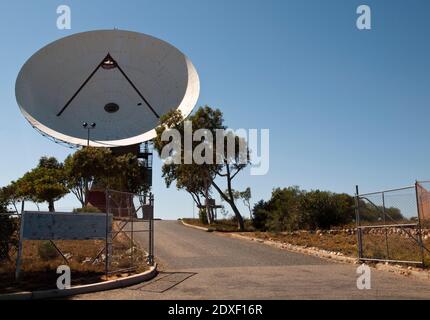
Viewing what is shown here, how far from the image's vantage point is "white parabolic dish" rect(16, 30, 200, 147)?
50.2 m

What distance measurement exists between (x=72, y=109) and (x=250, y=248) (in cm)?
3422

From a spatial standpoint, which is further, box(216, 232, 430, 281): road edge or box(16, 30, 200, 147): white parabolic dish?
box(16, 30, 200, 147): white parabolic dish

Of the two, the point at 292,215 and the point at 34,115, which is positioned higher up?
the point at 34,115

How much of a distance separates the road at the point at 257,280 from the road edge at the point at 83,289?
0.35 meters

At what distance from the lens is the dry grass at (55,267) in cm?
1194

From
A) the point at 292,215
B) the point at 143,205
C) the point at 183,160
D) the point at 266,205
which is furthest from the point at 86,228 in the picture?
the point at 266,205

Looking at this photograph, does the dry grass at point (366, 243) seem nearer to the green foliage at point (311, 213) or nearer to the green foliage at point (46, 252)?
the green foliage at point (311, 213)

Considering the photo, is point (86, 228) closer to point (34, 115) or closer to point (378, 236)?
point (378, 236)

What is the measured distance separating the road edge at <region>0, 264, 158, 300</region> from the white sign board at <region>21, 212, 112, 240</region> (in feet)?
5.78

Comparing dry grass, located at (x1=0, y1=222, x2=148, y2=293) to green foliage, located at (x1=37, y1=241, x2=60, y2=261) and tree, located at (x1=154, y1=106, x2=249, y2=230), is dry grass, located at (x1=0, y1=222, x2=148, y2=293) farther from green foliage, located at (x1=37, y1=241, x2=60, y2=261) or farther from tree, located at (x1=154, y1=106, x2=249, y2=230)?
tree, located at (x1=154, y1=106, x2=249, y2=230)

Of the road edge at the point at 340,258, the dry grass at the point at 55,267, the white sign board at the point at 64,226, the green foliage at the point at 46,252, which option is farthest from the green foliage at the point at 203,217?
the white sign board at the point at 64,226

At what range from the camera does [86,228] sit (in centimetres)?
1395

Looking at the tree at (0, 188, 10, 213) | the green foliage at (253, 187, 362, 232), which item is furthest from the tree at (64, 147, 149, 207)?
the tree at (0, 188, 10, 213)

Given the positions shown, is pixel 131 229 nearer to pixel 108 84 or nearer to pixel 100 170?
pixel 100 170
